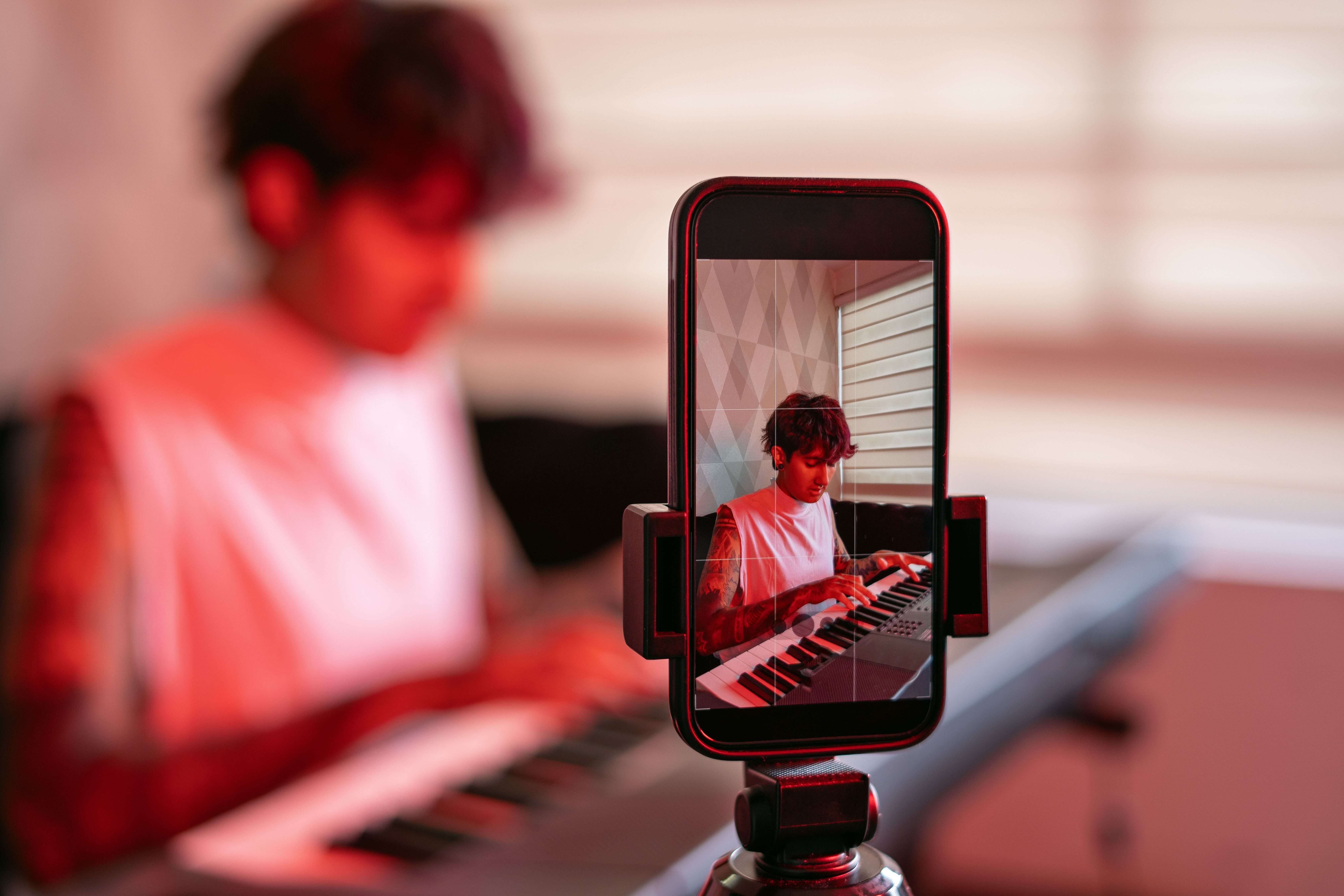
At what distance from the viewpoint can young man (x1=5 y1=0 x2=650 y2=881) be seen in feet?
3.70

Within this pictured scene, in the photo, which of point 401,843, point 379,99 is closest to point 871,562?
point 401,843

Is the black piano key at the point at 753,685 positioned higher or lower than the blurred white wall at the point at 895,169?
lower

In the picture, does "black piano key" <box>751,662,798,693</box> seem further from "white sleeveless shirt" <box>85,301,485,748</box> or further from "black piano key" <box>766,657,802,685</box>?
"white sleeveless shirt" <box>85,301,485,748</box>

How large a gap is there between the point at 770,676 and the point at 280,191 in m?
1.32

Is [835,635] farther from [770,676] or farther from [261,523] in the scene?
[261,523]

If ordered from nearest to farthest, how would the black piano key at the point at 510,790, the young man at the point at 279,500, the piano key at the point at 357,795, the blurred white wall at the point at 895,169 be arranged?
the piano key at the point at 357,795, the black piano key at the point at 510,790, the young man at the point at 279,500, the blurred white wall at the point at 895,169

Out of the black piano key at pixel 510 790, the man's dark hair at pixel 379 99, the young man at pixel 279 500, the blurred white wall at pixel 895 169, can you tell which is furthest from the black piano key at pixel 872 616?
the blurred white wall at pixel 895 169

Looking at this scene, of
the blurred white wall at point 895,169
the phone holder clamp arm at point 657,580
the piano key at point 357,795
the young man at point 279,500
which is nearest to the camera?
the phone holder clamp arm at point 657,580

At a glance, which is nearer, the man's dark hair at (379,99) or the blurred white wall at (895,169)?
the man's dark hair at (379,99)

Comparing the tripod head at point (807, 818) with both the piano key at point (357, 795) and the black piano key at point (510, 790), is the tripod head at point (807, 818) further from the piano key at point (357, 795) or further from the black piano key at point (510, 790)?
the black piano key at point (510, 790)

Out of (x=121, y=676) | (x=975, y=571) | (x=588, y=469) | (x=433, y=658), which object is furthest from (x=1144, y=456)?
(x=975, y=571)

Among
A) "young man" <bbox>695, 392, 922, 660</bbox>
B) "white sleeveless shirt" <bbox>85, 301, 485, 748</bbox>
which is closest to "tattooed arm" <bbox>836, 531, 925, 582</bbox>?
"young man" <bbox>695, 392, 922, 660</bbox>

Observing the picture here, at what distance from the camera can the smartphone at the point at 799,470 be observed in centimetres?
23

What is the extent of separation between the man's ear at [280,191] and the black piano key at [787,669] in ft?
4.26
